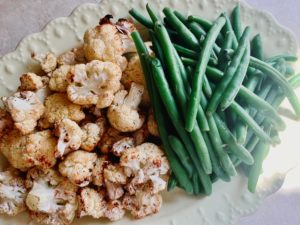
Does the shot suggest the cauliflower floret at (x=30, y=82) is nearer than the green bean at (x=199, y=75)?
No

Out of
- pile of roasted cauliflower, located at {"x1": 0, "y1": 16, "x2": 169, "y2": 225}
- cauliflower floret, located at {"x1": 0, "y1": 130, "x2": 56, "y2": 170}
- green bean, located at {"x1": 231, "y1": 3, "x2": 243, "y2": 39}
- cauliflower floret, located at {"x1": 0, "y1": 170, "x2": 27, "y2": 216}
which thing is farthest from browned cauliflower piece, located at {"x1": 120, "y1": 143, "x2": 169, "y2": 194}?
green bean, located at {"x1": 231, "y1": 3, "x2": 243, "y2": 39}

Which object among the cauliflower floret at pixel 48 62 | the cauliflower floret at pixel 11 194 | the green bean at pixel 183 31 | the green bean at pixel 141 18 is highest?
the green bean at pixel 183 31

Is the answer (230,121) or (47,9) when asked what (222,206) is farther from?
(47,9)

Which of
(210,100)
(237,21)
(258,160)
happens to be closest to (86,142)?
(210,100)

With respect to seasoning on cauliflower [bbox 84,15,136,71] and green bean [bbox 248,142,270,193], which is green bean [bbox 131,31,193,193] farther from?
green bean [bbox 248,142,270,193]

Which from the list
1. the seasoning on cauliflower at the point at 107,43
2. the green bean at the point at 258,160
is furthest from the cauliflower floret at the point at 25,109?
the green bean at the point at 258,160

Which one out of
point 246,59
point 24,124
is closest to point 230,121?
point 246,59

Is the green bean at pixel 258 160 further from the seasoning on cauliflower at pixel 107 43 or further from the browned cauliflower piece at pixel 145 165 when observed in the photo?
the seasoning on cauliflower at pixel 107 43

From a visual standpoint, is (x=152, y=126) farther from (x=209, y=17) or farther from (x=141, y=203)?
(x=209, y=17)
